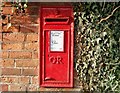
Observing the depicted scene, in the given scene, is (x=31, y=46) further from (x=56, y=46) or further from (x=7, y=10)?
(x=7, y=10)

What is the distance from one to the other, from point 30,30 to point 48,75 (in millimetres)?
547

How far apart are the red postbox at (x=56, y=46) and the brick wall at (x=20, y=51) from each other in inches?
3.0

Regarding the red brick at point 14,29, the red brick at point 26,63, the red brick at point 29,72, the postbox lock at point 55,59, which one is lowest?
the red brick at point 29,72

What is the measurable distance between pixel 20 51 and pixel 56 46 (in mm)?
419

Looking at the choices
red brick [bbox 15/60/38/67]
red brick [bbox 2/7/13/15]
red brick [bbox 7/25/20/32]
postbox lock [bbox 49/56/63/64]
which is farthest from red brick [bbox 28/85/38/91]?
red brick [bbox 2/7/13/15]

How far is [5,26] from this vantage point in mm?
3637

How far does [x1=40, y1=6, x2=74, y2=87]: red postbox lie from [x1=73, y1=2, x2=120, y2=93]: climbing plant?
3.6 inches

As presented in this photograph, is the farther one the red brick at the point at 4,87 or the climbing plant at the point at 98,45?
the red brick at the point at 4,87

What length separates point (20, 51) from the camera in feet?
11.9

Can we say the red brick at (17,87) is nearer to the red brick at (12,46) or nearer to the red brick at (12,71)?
the red brick at (12,71)

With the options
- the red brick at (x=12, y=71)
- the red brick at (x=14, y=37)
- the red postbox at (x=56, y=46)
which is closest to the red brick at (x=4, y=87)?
the red brick at (x=12, y=71)

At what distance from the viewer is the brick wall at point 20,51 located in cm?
361

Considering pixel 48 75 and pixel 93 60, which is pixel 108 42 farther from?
pixel 48 75

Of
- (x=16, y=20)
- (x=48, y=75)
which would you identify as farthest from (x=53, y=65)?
(x=16, y=20)
